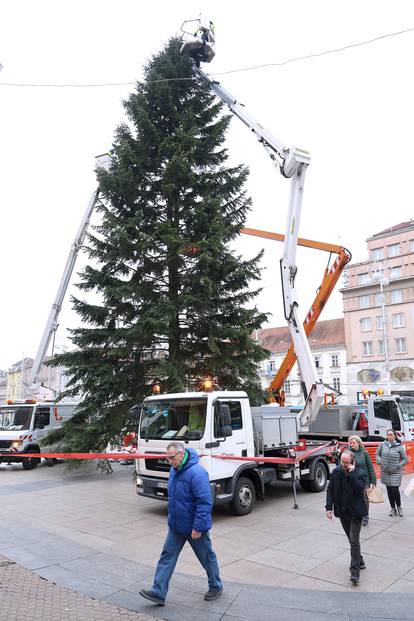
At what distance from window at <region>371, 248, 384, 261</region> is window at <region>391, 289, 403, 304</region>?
465cm

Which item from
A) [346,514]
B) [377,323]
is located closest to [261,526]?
[346,514]

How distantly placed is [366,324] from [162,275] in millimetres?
43815

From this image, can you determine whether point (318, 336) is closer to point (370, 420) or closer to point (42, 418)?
point (370, 420)

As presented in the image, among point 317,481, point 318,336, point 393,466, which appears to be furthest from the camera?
point 318,336

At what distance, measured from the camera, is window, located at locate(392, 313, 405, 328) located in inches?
2032

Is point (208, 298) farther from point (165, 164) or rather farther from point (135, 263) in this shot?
point (165, 164)

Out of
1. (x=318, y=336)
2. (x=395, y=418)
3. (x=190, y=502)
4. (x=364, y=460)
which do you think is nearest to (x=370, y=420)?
(x=395, y=418)

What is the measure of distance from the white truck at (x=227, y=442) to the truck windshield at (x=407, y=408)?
26.8 ft

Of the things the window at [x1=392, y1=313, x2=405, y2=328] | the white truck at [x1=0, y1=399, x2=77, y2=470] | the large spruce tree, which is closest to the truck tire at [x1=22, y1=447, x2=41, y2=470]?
the white truck at [x1=0, y1=399, x2=77, y2=470]

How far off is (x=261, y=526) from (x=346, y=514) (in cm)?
338

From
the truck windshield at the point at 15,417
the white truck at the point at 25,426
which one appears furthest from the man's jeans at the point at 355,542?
the truck windshield at the point at 15,417

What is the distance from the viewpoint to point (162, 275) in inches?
635

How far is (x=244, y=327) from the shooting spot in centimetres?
1529

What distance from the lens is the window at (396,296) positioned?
2060 inches
